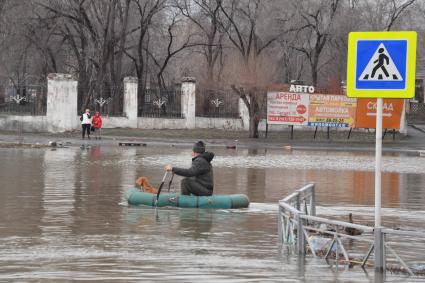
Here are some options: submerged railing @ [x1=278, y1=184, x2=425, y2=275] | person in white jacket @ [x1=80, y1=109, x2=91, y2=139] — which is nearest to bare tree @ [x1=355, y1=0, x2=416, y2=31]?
person in white jacket @ [x1=80, y1=109, x2=91, y2=139]

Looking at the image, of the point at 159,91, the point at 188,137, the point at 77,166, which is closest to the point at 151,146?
the point at 188,137

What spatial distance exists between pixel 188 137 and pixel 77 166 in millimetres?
21042

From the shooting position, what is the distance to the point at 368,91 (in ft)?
36.3

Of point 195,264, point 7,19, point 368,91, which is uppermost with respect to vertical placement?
point 7,19

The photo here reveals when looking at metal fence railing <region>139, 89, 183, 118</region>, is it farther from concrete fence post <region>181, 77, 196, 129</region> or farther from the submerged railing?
the submerged railing

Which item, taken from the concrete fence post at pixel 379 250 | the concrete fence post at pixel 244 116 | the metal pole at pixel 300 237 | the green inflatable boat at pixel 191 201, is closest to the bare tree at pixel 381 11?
the concrete fence post at pixel 244 116

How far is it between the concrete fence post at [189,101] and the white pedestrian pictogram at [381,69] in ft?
141

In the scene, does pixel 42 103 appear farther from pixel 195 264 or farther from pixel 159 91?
pixel 195 264

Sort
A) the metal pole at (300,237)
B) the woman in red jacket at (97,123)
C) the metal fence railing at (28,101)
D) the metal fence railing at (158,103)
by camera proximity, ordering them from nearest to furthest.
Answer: the metal pole at (300,237), the woman in red jacket at (97,123), the metal fence railing at (28,101), the metal fence railing at (158,103)

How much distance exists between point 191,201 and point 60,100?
106 feet

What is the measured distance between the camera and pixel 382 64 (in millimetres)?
11008

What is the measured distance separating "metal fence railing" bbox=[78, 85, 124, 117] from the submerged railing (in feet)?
128

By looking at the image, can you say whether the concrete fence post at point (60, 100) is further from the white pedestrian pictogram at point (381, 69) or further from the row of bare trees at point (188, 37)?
the white pedestrian pictogram at point (381, 69)

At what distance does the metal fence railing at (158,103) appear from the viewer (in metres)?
54.1
